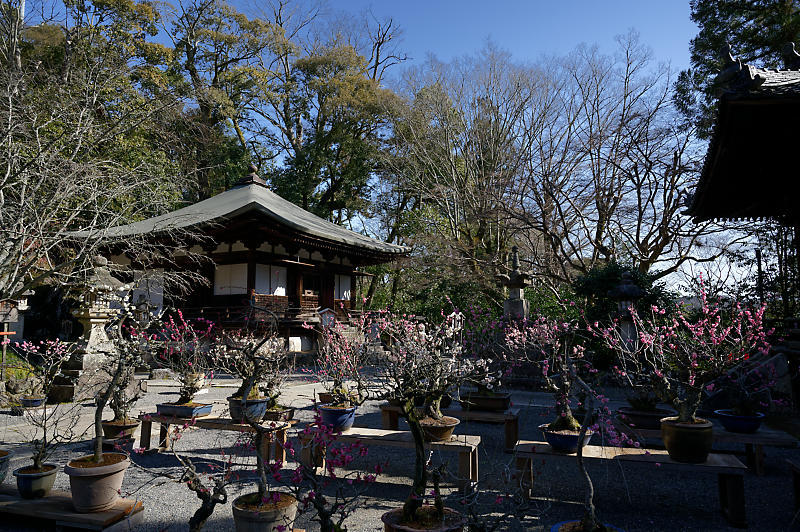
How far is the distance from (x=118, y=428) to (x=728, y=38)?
47.7 feet

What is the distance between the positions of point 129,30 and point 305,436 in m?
17.1

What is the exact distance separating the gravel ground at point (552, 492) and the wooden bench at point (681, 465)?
0.39 feet

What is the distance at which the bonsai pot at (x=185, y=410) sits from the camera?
548 centimetres

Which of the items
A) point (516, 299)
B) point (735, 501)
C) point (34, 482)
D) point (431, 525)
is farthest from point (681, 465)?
point (516, 299)

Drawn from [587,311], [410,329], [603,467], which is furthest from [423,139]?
[603,467]

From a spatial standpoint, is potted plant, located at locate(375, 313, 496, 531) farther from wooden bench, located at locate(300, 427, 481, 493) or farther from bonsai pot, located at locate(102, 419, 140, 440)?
bonsai pot, located at locate(102, 419, 140, 440)

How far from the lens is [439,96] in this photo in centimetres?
1742

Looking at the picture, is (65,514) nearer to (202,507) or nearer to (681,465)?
(202,507)

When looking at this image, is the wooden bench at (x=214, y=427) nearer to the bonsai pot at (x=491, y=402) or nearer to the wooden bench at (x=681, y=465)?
the wooden bench at (x=681, y=465)

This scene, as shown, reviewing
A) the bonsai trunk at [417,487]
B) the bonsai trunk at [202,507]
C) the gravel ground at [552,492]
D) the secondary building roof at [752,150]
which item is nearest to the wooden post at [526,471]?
the gravel ground at [552,492]

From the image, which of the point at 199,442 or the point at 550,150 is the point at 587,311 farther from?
the point at 199,442

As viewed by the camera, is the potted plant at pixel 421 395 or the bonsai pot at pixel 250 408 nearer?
the potted plant at pixel 421 395

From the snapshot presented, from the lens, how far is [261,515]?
8.89 feet

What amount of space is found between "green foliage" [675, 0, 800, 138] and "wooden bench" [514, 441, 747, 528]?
397 inches
